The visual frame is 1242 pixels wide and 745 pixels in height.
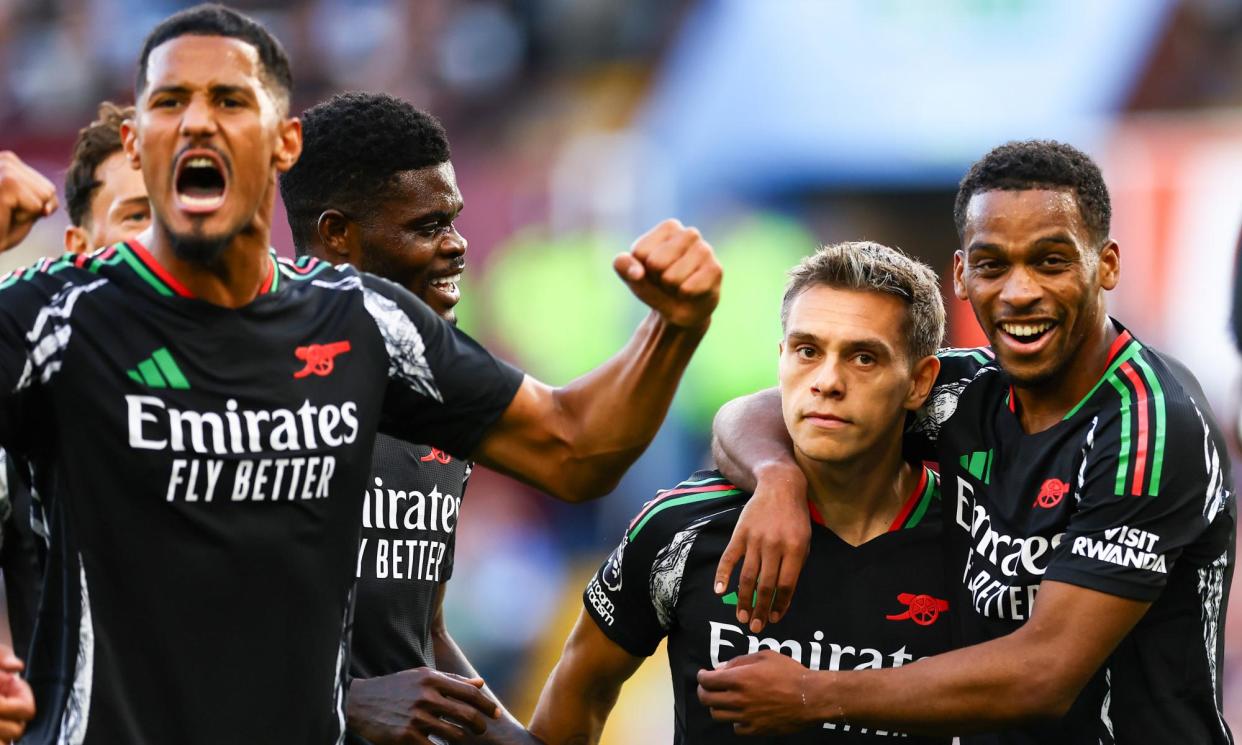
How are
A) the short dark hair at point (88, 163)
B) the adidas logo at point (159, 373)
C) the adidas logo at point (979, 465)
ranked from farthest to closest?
the short dark hair at point (88, 163) < the adidas logo at point (979, 465) < the adidas logo at point (159, 373)

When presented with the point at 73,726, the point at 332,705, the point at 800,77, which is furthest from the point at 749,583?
the point at 800,77

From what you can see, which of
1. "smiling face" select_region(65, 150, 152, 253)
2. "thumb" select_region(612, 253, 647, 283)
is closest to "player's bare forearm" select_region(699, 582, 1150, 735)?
"thumb" select_region(612, 253, 647, 283)

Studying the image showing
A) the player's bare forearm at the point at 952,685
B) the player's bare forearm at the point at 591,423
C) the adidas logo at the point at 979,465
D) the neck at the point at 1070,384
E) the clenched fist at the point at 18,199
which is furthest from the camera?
the adidas logo at the point at 979,465

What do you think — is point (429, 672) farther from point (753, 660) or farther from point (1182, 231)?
point (1182, 231)

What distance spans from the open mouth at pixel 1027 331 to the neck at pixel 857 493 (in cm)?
39

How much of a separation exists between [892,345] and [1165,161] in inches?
352

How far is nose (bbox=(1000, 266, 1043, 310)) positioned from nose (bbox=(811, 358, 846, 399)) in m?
0.40


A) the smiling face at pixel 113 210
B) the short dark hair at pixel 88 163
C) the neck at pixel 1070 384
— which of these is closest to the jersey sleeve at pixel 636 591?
the neck at pixel 1070 384

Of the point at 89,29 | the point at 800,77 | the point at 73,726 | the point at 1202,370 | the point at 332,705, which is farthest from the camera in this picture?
the point at 89,29

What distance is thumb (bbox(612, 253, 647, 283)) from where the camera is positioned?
298 centimetres

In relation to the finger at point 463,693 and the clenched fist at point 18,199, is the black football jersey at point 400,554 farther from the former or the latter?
the clenched fist at point 18,199

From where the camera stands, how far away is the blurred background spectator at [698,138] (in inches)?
472

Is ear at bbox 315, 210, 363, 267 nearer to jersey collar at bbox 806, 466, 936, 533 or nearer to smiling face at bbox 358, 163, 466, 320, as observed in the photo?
smiling face at bbox 358, 163, 466, 320

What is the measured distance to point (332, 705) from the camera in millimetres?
3170
